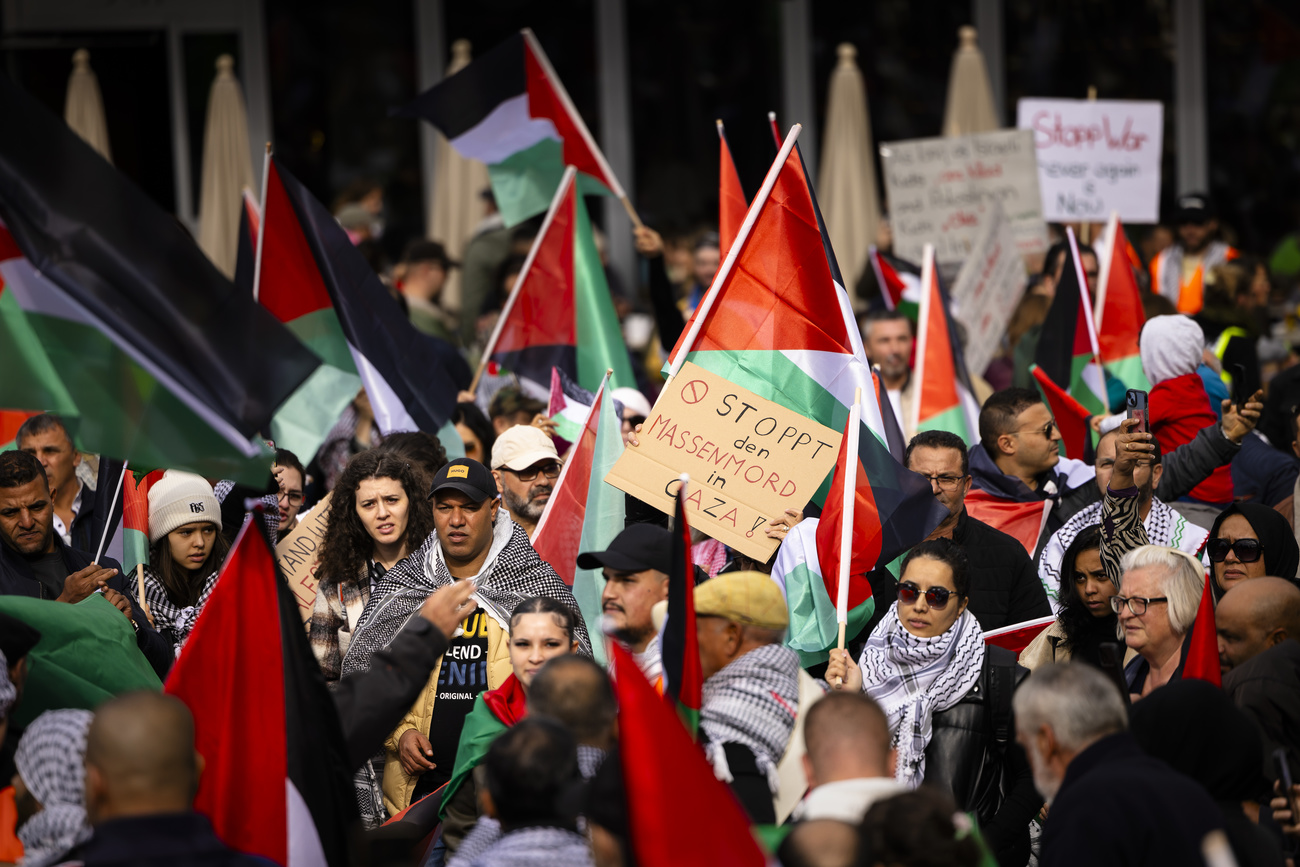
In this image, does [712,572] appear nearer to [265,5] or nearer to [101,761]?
[101,761]

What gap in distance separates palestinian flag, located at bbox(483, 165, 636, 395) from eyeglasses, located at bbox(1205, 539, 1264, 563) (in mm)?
3483

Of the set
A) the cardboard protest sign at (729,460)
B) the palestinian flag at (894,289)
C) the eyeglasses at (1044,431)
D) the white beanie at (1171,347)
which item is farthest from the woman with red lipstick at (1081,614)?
the palestinian flag at (894,289)

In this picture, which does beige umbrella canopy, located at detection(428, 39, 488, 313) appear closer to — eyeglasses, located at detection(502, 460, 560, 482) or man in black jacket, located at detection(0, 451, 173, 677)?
eyeglasses, located at detection(502, 460, 560, 482)

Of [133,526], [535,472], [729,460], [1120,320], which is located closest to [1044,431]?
[729,460]

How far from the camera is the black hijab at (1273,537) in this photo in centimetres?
582

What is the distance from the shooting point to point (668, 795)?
11.9ft

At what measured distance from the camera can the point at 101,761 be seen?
3559 millimetres

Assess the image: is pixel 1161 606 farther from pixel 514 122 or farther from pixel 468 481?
pixel 514 122

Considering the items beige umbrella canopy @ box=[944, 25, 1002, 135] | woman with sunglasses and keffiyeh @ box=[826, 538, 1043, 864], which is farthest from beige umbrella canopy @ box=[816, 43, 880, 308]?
woman with sunglasses and keffiyeh @ box=[826, 538, 1043, 864]

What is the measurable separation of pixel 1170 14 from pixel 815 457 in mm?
11940

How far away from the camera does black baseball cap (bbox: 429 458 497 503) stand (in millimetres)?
5984

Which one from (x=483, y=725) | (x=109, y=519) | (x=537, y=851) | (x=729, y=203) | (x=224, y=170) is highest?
(x=224, y=170)

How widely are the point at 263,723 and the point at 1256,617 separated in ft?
10.0

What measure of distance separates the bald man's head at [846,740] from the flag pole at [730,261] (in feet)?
7.65
